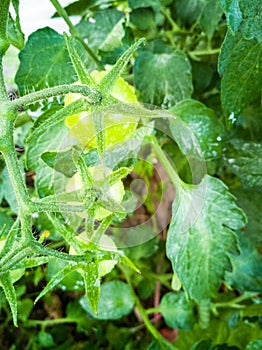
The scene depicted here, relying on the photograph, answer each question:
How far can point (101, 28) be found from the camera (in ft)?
1.75

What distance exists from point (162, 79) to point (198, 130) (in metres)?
0.07

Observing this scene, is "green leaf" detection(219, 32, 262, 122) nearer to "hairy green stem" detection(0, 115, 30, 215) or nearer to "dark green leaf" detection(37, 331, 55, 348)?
"hairy green stem" detection(0, 115, 30, 215)

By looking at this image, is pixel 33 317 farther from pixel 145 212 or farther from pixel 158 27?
pixel 158 27

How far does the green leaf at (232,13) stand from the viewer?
30cm

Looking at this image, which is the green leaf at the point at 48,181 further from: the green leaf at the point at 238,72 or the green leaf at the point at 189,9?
the green leaf at the point at 189,9

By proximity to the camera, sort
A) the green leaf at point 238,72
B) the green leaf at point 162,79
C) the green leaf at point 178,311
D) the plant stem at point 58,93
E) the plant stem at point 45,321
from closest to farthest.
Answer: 1. the plant stem at point 58,93
2. the green leaf at point 238,72
3. the green leaf at point 162,79
4. the green leaf at point 178,311
5. the plant stem at point 45,321

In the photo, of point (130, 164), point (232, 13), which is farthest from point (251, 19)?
point (130, 164)

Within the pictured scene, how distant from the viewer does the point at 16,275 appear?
37 cm

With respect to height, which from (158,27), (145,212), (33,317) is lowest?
(33,317)

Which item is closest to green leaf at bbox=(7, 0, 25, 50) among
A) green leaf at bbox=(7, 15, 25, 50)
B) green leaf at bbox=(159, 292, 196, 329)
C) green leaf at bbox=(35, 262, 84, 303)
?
green leaf at bbox=(7, 15, 25, 50)

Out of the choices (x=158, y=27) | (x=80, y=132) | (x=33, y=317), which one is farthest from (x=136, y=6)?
(x=33, y=317)

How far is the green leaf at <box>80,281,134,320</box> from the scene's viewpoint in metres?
0.62

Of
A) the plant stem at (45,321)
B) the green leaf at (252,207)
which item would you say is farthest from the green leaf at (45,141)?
the plant stem at (45,321)

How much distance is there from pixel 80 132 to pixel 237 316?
1.29ft
